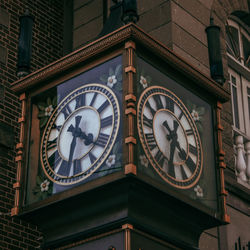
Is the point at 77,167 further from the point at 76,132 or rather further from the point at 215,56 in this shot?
the point at 215,56

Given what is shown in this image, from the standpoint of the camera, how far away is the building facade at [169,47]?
807 centimetres

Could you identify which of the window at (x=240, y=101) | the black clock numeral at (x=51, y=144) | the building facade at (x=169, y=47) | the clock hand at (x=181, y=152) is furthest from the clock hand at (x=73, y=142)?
the window at (x=240, y=101)

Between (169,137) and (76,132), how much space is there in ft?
2.47

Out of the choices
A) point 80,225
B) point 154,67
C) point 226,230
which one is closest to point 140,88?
point 154,67

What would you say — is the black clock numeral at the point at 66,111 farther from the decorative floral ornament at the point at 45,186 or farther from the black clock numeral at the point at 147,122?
the black clock numeral at the point at 147,122

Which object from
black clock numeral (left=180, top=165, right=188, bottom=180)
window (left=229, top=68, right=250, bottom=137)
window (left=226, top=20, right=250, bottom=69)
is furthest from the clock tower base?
window (left=226, top=20, right=250, bottom=69)

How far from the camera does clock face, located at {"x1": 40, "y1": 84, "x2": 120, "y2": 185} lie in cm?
530

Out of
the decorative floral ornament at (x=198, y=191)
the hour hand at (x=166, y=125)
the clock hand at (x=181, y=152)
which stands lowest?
the decorative floral ornament at (x=198, y=191)

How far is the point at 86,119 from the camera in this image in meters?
5.53

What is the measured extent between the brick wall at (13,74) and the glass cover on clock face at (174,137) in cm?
297

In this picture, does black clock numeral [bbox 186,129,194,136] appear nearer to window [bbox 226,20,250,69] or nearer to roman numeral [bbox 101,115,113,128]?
roman numeral [bbox 101,115,113,128]

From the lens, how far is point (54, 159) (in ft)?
18.5

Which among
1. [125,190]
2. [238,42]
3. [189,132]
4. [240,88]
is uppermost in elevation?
[238,42]

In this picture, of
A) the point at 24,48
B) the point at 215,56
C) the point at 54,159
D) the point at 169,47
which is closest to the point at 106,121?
the point at 54,159
